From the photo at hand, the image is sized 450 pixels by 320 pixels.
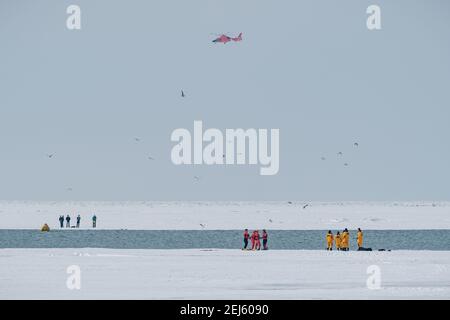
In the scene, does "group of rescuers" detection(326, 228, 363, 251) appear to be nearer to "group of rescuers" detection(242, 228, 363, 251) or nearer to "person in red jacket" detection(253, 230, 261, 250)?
"group of rescuers" detection(242, 228, 363, 251)

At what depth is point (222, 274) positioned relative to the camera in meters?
30.4

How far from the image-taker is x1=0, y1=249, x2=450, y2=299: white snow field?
2531 centimetres

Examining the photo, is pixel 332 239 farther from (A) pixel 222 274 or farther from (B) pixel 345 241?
(A) pixel 222 274

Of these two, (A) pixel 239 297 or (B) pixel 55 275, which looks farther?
(B) pixel 55 275

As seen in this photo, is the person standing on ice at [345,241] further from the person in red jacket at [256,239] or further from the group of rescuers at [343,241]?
the person in red jacket at [256,239]

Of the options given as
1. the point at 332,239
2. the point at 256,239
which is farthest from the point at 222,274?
the point at 332,239

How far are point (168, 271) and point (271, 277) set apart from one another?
12.5 ft

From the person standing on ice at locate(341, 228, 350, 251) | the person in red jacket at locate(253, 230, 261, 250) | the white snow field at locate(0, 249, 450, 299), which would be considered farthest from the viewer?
the person in red jacket at locate(253, 230, 261, 250)

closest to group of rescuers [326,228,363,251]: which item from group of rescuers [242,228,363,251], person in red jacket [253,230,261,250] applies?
group of rescuers [242,228,363,251]

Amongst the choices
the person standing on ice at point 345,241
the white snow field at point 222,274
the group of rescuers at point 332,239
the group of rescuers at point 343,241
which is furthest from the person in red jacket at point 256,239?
the person standing on ice at point 345,241

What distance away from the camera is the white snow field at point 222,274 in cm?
2531
